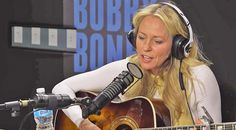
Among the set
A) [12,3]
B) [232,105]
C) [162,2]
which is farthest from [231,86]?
[12,3]

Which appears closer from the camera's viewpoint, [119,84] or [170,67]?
[170,67]

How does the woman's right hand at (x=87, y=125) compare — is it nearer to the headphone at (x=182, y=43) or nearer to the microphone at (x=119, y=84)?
the microphone at (x=119, y=84)

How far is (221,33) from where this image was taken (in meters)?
2.74

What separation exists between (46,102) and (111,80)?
1.99 ft

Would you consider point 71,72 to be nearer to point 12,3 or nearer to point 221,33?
point 12,3

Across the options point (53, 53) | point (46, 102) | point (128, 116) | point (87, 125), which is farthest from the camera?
point (53, 53)

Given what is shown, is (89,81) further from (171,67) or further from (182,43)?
(182,43)

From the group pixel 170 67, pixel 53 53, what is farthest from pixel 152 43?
pixel 53 53

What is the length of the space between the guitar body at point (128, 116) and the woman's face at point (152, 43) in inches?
7.3

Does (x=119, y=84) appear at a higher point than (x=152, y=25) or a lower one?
lower

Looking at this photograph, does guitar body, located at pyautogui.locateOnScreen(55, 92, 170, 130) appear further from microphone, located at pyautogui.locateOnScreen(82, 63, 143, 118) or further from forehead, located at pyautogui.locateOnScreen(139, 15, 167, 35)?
forehead, located at pyautogui.locateOnScreen(139, 15, 167, 35)

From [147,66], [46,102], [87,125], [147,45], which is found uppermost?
[147,45]

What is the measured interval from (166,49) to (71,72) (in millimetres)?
656

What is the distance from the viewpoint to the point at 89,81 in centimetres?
319
